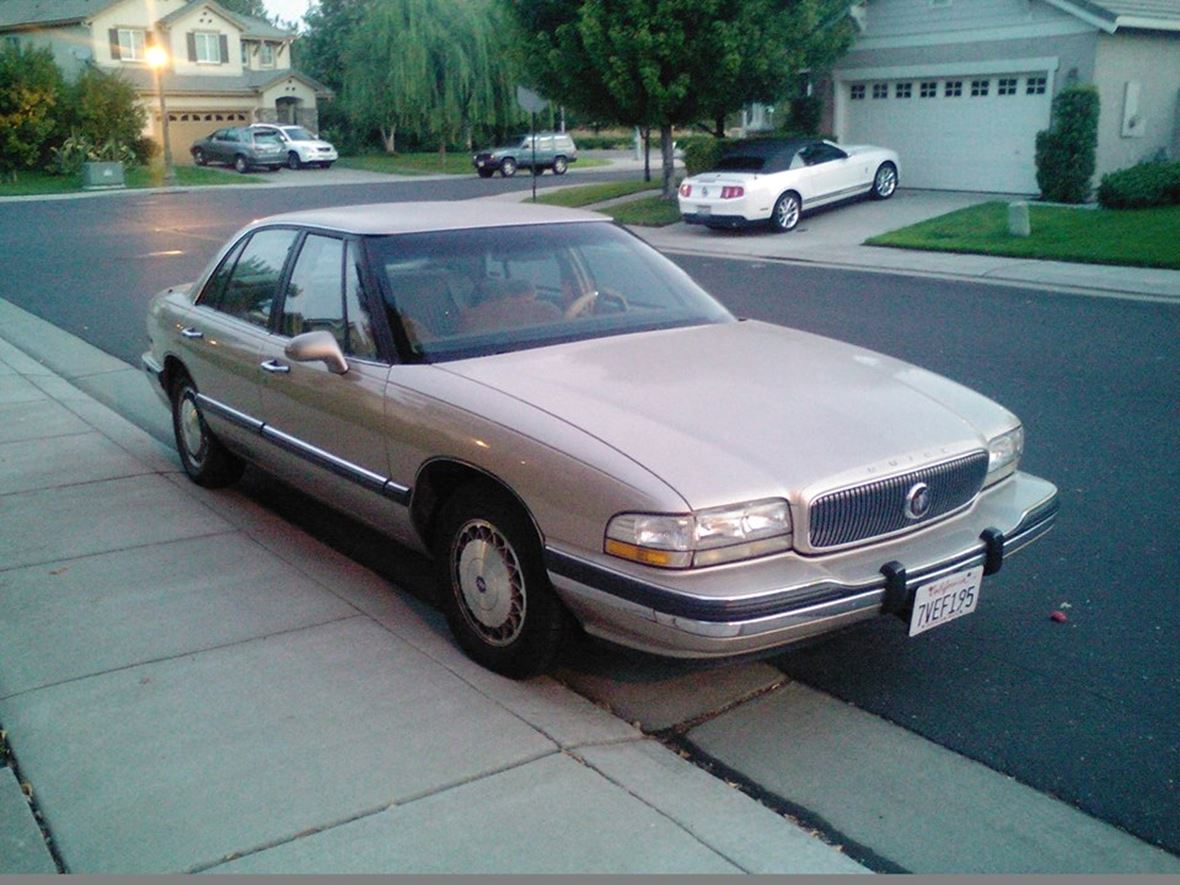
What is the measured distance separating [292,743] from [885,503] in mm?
2072

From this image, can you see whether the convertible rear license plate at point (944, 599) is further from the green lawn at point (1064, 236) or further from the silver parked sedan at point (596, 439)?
the green lawn at point (1064, 236)

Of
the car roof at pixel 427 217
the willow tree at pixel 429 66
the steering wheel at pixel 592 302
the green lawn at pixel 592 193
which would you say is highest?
the willow tree at pixel 429 66

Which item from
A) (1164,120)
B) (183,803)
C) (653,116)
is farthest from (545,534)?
(1164,120)

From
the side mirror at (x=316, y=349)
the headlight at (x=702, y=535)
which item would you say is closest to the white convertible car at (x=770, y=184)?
the side mirror at (x=316, y=349)

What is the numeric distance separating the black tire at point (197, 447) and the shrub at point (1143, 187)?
57.9 feet

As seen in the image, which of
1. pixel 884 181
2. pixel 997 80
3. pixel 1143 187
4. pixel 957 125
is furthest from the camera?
pixel 957 125

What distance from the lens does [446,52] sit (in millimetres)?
48531

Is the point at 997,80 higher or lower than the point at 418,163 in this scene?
higher

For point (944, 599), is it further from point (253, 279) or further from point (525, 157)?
point (525, 157)

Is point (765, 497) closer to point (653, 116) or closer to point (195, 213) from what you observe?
point (653, 116)

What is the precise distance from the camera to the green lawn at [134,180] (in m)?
39.1

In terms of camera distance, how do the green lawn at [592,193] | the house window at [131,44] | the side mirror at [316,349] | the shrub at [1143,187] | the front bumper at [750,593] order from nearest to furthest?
the front bumper at [750,593]
the side mirror at [316,349]
the shrub at [1143,187]
the green lawn at [592,193]
the house window at [131,44]

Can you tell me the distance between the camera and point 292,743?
3.80 m

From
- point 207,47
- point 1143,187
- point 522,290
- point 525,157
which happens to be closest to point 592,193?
point 1143,187
